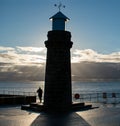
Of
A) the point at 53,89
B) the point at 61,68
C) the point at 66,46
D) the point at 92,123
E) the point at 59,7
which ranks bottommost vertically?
the point at 92,123

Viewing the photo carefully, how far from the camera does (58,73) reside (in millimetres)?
25781

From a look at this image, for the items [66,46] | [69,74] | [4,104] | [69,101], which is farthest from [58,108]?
[4,104]

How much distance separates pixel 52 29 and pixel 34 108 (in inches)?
253

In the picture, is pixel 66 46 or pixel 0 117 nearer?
pixel 0 117

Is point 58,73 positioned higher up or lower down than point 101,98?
higher up

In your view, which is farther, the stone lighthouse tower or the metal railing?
the metal railing

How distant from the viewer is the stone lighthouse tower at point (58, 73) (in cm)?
2581

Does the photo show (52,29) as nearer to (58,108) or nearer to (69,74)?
(69,74)

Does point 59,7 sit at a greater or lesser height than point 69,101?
greater

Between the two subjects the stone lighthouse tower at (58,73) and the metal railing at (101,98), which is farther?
the metal railing at (101,98)

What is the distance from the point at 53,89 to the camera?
2589 centimetres

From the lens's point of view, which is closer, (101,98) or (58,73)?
(58,73)

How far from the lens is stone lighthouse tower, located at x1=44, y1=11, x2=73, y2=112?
2581 centimetres

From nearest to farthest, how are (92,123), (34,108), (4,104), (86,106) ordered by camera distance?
(92,123) → (34,108) → (86,106) → (4,104)
